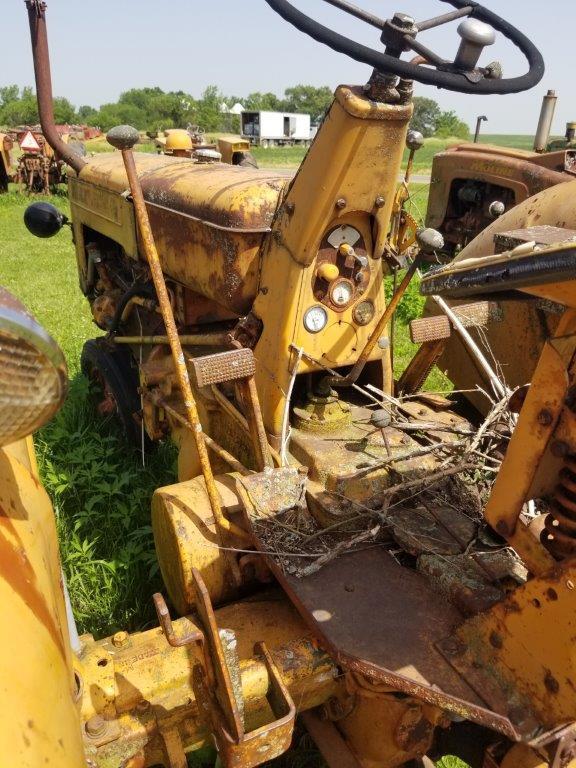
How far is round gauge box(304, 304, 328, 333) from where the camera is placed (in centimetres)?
257

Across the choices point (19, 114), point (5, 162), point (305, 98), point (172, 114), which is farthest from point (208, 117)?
point (5, 162)

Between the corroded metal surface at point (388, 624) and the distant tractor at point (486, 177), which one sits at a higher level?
the distant tractor at point (486, 177)

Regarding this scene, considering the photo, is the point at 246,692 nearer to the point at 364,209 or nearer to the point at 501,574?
the point at 501,574

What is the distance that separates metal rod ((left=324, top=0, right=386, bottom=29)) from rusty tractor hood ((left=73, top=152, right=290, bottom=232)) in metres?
0.76

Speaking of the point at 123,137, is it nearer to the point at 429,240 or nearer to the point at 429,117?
the point at 429,240

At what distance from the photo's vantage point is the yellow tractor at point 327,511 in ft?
4.38

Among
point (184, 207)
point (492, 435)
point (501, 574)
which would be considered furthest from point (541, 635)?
point (184, 207)

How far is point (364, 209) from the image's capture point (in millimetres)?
2428

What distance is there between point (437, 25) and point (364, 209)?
26.3 inches

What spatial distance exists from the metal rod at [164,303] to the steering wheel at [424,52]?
651 millimetres

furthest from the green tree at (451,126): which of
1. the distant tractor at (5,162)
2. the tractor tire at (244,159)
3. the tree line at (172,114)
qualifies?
the tractor tire at (244,159)

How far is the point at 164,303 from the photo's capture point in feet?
6.91

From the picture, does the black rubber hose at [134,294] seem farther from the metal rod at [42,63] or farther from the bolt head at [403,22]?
the bolt head at [403,22]

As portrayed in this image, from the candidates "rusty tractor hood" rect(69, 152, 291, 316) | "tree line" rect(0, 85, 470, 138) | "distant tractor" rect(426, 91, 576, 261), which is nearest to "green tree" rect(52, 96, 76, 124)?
"tree line" rect(0, 85, 470, 138)
